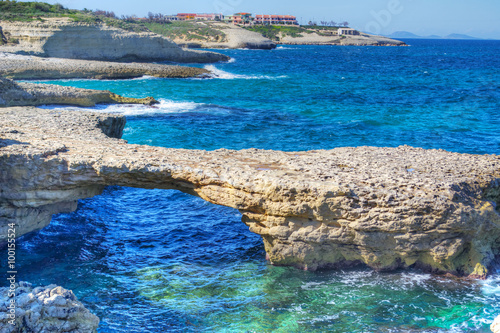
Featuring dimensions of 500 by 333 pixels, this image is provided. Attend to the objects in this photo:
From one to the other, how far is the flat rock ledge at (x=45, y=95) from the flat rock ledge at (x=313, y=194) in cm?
851

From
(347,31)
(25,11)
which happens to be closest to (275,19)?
(347,31)

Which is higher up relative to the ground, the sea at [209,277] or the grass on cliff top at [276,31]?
the grass on cliff top at [276,31]

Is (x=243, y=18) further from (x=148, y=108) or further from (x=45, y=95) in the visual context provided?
(x=45, y=95)

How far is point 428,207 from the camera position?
8.75m

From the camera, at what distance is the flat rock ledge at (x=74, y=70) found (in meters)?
39.7

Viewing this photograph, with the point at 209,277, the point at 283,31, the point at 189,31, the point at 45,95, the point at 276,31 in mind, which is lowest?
the point at 209,277

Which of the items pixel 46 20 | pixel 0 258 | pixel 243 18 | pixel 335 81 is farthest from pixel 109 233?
pixel 243 18

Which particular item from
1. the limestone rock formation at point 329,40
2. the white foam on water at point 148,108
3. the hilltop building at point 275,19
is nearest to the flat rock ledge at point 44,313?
the white foam on water at point 148,108

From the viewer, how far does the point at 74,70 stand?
144 ft

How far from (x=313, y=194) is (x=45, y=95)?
18.0 m

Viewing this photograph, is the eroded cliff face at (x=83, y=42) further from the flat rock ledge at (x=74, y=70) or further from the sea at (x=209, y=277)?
the sea at (x=209, y=277)

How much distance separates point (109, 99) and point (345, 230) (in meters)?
22.8

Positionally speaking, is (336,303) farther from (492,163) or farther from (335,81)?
(335,81)

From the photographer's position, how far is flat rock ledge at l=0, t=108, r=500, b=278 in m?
8.94
